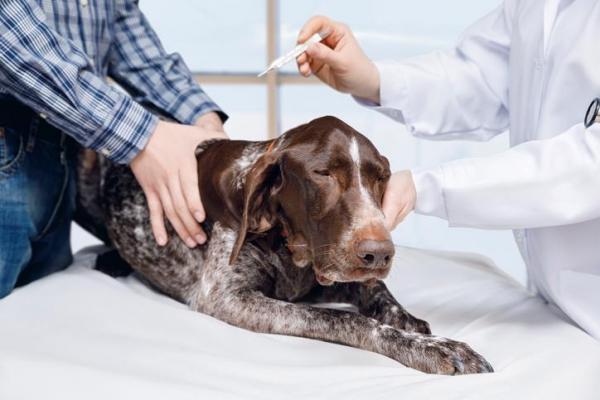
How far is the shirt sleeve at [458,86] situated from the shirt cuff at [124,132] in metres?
0.74

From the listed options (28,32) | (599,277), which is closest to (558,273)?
(599,277)

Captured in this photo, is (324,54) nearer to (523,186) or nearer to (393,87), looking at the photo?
(393,87)

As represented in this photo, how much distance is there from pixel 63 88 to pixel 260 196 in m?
0.58

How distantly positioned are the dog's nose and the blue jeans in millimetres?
1070

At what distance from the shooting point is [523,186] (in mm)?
1820

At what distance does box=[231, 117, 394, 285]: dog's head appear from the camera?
1.77m

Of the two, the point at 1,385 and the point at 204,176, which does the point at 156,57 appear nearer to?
the point at 204,176

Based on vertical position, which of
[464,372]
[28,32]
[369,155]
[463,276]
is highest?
[28,32]

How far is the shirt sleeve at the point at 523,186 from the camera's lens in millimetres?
1768

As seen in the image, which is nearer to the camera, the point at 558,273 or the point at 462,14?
the point at 558,273

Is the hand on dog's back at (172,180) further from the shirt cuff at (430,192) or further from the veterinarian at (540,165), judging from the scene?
the shirt cuff at (430,192)

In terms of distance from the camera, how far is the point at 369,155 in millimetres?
1929

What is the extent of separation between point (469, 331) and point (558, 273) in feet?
0.84

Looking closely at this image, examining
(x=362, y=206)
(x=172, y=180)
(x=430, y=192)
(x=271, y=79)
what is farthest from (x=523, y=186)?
(x=271, y=79)
